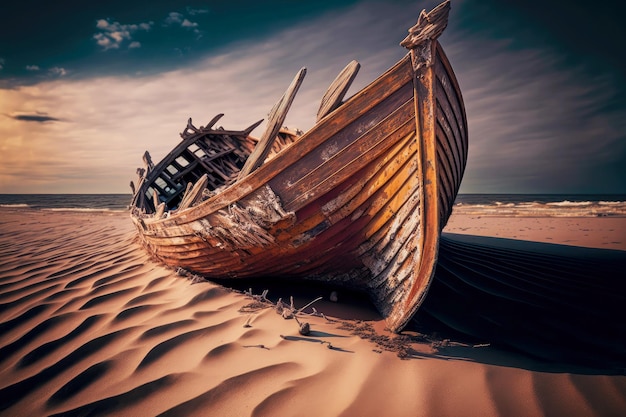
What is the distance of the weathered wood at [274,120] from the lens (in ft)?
7.13

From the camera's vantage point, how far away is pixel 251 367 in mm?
1630

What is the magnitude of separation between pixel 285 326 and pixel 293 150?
1.38 m

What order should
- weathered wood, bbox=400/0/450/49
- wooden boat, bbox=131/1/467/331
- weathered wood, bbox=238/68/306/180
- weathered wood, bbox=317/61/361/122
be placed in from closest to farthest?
weathered wood, bbox=400/0/450/49 < wooden boat, bbox=131/1/467/331 < weathered wood, bbox=317/61/361/122 < weathered wood, bbox=238/68/306/180

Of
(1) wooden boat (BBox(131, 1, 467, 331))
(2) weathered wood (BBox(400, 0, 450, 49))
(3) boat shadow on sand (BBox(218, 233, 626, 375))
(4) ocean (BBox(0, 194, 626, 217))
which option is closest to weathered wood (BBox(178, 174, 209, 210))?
(1) wooden boat (BBox(131, 1, 467, 331))

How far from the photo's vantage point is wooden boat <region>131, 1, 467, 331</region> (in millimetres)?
1881

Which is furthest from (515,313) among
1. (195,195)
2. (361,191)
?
(195,195)

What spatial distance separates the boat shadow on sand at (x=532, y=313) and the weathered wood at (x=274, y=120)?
1.84 metres

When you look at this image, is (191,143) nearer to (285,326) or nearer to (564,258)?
(285,326)

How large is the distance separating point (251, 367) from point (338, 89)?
1.97 m

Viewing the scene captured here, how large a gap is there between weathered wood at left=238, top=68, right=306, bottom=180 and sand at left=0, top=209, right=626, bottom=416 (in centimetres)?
130

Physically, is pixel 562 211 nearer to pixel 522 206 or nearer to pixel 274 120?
pixel 522 206

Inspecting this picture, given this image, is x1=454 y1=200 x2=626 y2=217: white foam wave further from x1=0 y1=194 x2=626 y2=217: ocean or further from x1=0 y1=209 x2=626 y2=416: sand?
x1=0 y1=209 x2=626 y2=416: sand

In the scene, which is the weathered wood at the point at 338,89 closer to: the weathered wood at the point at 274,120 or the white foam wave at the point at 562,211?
the weathered wood at the point at 274,120

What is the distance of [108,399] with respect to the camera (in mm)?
1470
